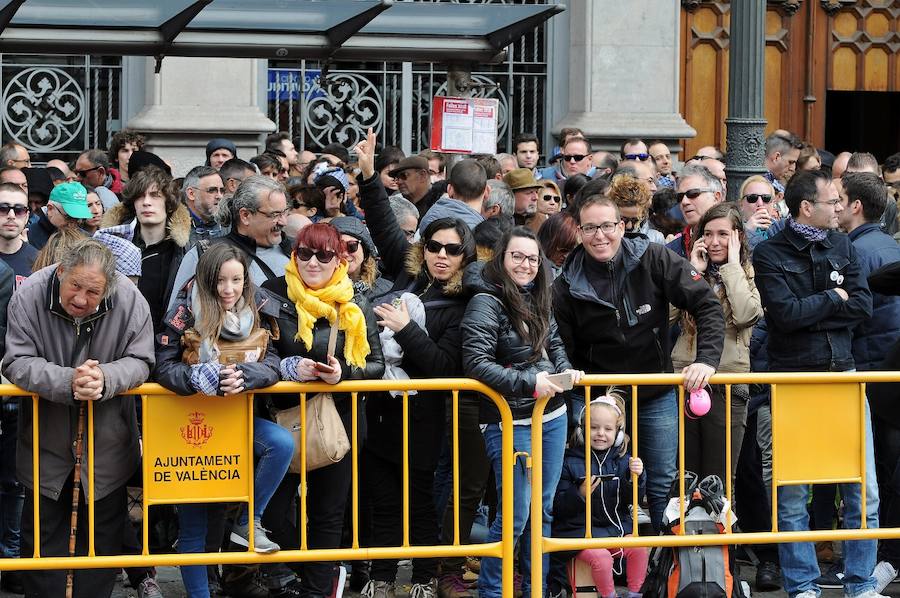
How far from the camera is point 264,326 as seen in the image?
717 centimetres

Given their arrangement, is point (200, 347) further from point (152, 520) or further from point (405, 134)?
point (405, 134)

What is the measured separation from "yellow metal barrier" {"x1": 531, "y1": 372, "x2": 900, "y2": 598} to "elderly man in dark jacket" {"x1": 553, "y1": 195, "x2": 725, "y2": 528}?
21 centimetres

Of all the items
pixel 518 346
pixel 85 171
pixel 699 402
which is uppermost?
pixel 85 171

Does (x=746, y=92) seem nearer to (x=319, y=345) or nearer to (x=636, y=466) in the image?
(x=636, y=466)

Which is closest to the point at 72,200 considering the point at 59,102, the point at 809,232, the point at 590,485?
the point at 590,485

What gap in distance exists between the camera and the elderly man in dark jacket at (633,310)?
7.64 m

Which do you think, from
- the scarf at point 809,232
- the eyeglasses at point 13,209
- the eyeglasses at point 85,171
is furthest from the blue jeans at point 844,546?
the eyeglasses at point 85,171

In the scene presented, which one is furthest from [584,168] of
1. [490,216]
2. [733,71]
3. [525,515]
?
[525,515]

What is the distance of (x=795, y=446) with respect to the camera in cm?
740

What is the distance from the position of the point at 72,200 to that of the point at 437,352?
229cm

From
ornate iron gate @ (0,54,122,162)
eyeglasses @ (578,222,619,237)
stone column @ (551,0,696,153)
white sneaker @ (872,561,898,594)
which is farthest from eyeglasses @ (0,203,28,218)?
stone column @ (551,0,696,153)

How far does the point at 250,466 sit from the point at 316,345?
0.61 meters

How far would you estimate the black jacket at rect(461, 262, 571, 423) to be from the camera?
23.1 ft

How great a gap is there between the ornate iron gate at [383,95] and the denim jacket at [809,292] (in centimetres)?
765
